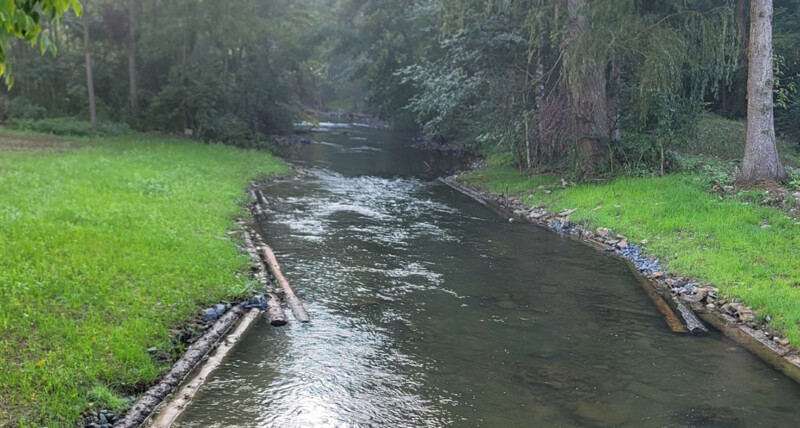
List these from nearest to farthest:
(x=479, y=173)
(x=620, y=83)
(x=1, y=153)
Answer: (x=1, y=153)
(x=620, y=83)
(x=479, y=173)

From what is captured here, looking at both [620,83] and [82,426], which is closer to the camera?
[82,426]

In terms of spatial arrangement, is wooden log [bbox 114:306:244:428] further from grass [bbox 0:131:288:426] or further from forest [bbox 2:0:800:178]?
forest [bbox 2:0:800:178]

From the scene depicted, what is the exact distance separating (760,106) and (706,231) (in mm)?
4267

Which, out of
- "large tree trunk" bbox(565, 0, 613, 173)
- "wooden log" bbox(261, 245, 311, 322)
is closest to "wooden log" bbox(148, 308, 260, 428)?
"wooden log" bbox(261, 245, 311, 322)

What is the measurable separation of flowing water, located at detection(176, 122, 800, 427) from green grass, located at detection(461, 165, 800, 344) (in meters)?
1.21

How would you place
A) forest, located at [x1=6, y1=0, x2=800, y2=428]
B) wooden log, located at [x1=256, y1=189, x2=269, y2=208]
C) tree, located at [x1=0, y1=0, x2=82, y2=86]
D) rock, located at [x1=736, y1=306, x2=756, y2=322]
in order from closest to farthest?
tree, located at [x1=0, y1=0, x2=82, y2=86], forest, located at [x1=6, y1=0, x2=800, y2=428], rock, located at [x1=736, y1=306, x2=756, y2=322], wooden log, located at [x1=256, y1=189, x2=269, y2=208]

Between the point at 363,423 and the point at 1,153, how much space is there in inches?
697

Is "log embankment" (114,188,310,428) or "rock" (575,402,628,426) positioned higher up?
"log embankment" (114,188,310,428)

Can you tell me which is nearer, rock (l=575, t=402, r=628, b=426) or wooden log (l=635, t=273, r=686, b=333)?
rock (l=575, t=402, r=628, b=426)

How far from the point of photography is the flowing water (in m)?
6.35

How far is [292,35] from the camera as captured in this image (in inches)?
1367

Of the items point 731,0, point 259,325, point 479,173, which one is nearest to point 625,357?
point 259,325

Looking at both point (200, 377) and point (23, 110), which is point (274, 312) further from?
point (23, 110)

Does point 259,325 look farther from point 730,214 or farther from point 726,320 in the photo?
point 730,214
